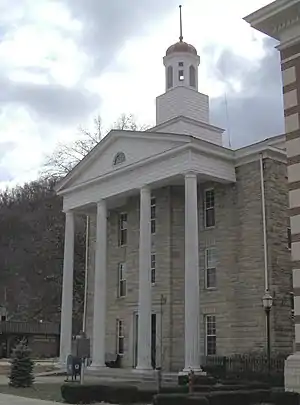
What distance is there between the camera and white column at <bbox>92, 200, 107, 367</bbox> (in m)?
31.6

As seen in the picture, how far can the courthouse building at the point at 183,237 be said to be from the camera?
91.6 ft

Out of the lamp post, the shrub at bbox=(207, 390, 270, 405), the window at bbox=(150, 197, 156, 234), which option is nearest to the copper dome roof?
the window at bbox=(150, 197, 156, 234)

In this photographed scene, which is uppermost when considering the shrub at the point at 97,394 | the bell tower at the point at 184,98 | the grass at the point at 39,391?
the bell tower at the point at 184,98

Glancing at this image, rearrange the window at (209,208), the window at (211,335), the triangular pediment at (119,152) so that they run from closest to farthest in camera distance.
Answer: the window at (211,335), the triangular pediment at (119,152), the window at (209,208)

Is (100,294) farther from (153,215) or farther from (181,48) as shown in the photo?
(181,48)

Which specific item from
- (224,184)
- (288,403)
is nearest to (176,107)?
(224,184)

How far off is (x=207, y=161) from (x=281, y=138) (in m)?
3.58

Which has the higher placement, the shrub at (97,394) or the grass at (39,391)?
the shrub at (97,394)

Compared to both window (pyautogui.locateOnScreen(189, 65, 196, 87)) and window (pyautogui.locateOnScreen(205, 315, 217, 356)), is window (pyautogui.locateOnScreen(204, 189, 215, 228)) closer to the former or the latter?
window (pyautogui.locateOnScreen(205, 315, 217, 356))

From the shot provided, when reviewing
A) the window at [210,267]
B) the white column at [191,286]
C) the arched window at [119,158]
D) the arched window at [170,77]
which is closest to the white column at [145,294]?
the white column at [191,286]

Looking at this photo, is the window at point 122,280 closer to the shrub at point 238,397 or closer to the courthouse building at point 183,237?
the courthouse building at point 183,237

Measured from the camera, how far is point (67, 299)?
35.1 metres

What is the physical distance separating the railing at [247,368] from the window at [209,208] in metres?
6.49

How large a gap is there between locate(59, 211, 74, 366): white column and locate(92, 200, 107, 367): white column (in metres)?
2.99
